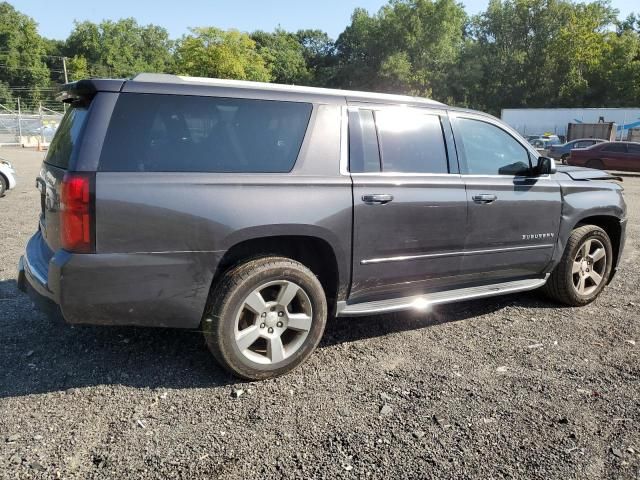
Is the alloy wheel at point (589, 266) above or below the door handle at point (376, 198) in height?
below

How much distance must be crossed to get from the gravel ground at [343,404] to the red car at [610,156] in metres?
19.5

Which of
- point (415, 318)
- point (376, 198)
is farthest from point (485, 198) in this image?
point (415, 318)

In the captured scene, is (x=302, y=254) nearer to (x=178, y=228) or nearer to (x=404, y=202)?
(x=404, y=202)

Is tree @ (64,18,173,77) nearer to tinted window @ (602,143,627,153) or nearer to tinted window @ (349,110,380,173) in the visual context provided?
tinted window @ (602,143,627,153)

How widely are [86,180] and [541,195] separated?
11.3ft

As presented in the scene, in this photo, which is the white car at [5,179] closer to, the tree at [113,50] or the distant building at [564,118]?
the distant building at [564,118]

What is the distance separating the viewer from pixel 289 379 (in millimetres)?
3355

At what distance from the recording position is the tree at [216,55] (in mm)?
43781

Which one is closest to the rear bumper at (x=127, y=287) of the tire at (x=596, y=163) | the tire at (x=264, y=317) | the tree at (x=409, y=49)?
the tire at (x=264, y=317)

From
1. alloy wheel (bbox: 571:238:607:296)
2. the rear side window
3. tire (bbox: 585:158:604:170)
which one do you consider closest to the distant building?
tire (bbox: 585:158:604:170)

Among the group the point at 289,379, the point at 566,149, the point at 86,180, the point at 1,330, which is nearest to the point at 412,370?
the point at 289,379

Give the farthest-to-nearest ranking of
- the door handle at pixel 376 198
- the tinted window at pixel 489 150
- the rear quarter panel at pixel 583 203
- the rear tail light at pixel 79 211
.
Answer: the rear quarter panel at pixel 583 203 → the tinted window at pixel 489 150 → the door handle at pixel 376 198 → the rear tail light at pixel 79 211

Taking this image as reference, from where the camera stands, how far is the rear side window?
288cm

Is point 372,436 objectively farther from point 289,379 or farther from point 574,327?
point 574,327
